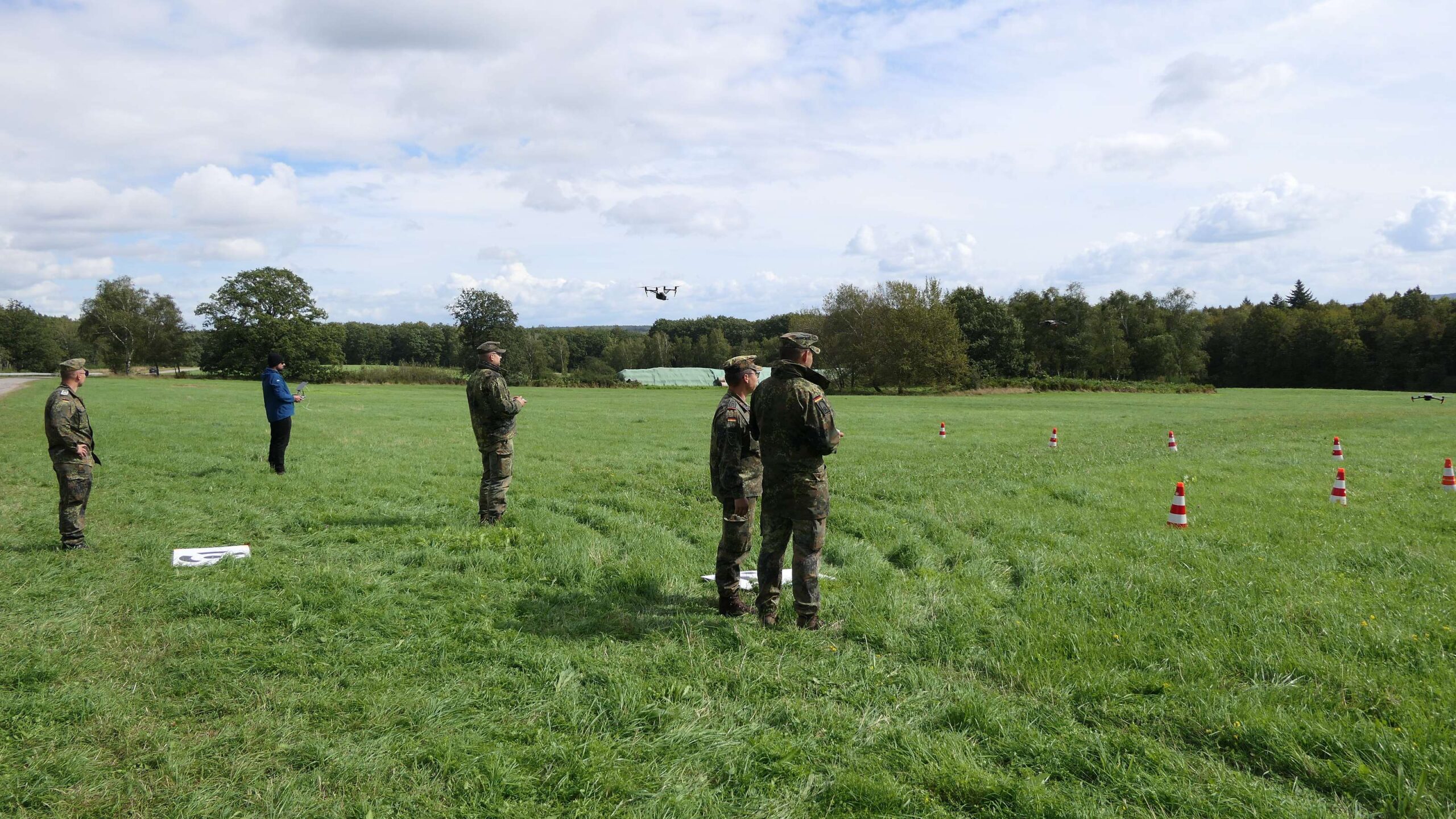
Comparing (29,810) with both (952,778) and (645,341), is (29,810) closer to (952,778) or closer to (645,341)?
(952,778)

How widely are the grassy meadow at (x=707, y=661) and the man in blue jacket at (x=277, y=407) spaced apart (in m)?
1.65

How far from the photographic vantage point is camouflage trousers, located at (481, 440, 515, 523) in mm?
9664

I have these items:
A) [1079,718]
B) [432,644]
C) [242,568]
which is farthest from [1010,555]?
[242,568]

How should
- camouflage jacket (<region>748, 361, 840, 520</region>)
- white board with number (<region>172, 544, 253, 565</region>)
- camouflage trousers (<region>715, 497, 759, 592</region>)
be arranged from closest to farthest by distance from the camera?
camouflage jacket (<region>748, 361, 840, 520</region>) < camouflage trousers (<region>715, 497, 759, 592</region>) < white board with number (<region>172, 544, 253, 565</region>)

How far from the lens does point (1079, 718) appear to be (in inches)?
183

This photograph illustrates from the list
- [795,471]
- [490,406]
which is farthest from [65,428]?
[795,471]

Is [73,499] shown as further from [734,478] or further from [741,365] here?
[741,365]

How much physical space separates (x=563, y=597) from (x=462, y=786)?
2.96m

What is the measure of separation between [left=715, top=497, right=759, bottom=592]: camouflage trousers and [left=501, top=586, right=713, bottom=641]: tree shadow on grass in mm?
342

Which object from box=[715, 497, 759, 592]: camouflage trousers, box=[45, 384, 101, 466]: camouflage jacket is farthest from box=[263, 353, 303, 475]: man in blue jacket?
box=[715, 497, 759, 592]: camouflage trousers

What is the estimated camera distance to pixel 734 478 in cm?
648

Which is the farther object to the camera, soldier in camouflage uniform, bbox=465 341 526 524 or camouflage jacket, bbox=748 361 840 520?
soldier in camouflage uniform, bbox=465 341 526 524

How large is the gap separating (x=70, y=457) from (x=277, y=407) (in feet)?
16.4

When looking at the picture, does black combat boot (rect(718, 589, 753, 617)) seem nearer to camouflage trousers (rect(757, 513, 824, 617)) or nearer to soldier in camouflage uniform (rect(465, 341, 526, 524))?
camouflage trousers (rect(757, 513, 824, 617))
